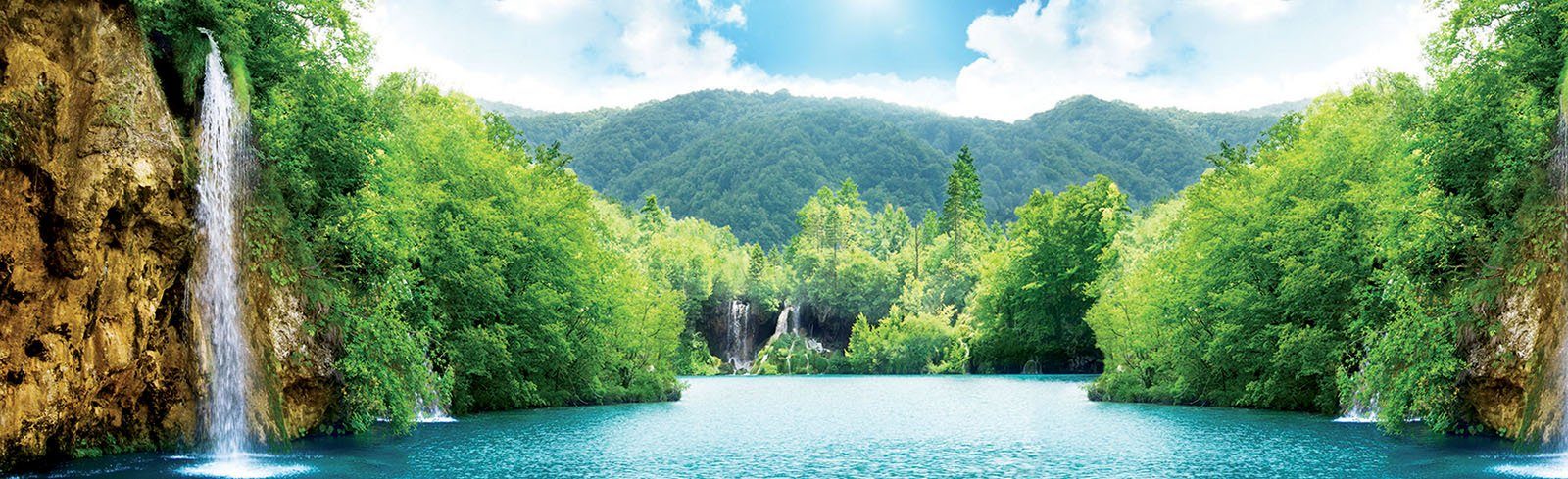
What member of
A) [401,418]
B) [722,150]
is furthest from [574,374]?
[722,150]

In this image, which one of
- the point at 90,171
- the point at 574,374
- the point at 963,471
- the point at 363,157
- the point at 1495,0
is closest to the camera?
the point at 90,171

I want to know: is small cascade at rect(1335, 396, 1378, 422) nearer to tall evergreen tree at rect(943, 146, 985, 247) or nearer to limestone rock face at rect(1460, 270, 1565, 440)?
limestone rock face at rect(1460, 270, 1565, 440)

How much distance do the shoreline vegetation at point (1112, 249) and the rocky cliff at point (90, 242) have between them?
1591 millimetres

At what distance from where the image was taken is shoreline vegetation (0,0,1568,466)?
21.0 m

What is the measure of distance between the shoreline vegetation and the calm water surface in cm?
176

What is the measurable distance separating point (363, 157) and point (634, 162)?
178 meters

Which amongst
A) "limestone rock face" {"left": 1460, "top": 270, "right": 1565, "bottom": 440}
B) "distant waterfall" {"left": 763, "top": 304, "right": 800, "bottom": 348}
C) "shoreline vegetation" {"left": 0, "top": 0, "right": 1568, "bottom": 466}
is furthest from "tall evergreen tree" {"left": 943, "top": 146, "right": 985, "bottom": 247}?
"limestone rock face" {"left": 1460, "top": 270, "right": 1565, "bottom": 440}

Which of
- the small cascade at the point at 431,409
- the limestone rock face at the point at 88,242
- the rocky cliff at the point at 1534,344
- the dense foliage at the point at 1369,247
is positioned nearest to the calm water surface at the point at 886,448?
the rocky cliff at the point at 1534,344

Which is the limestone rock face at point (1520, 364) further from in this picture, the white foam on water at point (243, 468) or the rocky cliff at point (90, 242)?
the rocky cliff at point (90, 242)

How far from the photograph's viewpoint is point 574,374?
1469 inches

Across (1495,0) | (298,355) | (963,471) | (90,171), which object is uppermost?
(1495,0)

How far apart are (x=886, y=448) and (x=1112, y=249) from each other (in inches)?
1589

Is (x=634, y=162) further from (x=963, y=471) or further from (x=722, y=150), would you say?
(x=963, y=471)

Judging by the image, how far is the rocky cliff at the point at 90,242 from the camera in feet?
48.4
